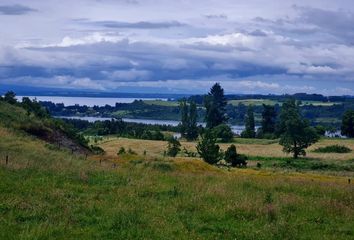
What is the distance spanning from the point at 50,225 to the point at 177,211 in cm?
426

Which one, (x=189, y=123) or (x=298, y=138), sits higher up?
(x=189, y=123)

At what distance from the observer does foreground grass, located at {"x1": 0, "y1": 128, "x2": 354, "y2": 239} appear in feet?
40.6

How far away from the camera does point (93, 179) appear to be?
20562 millimetres

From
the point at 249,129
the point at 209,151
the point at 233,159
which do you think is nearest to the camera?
the point at 209,151

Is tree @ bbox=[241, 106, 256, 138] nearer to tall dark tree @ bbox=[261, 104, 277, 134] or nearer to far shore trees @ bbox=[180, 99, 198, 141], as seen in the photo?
tall dark tree @ bbox=[261, 104, 277, 134]

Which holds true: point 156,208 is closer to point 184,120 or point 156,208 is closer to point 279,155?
point 279,155

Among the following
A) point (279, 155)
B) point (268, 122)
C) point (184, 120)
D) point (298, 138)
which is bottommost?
point (279, 155)

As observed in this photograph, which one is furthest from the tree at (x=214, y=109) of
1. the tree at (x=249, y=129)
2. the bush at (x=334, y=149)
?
the bush at (x=334, y=149)

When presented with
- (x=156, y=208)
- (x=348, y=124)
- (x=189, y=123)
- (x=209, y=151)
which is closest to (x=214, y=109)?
(x=189, y=123)

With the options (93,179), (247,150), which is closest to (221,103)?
(247,150)

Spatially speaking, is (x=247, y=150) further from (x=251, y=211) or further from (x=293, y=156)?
(x=251, y=211)

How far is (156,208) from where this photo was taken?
599 inches

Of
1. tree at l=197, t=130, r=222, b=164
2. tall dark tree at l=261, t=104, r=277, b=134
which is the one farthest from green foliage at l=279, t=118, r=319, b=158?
tall dark tree at l=261, t=104, r=277, b=134

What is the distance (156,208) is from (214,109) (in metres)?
142
